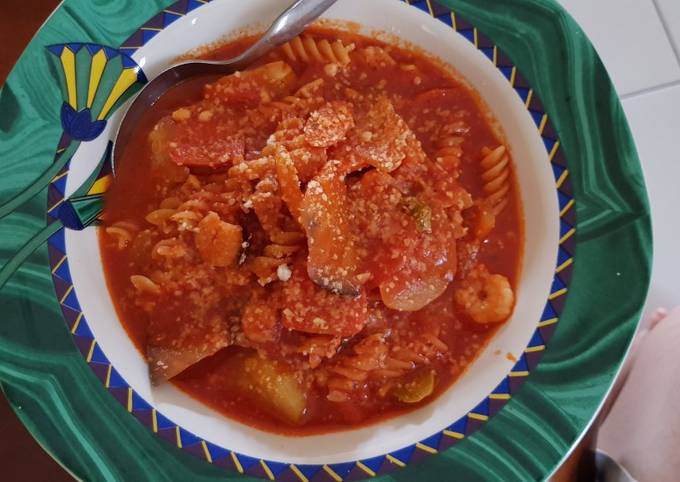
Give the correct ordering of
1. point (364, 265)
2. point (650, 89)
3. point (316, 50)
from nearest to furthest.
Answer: point (364, 265)
point (316, 50)
point (650, 89)

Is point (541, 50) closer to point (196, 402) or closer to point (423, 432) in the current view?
point (423, 432)

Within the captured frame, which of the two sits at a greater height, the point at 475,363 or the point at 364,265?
the point at 364,265

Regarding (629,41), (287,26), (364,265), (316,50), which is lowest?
(364,265)

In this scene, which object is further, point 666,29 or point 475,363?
point 666,29

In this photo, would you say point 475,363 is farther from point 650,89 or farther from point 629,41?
point 629,41

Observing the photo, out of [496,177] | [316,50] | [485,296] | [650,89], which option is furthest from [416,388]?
[650,89]

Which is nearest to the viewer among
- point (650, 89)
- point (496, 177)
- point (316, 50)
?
point (496, 177)

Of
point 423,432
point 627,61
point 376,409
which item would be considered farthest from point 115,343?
point 627,61
